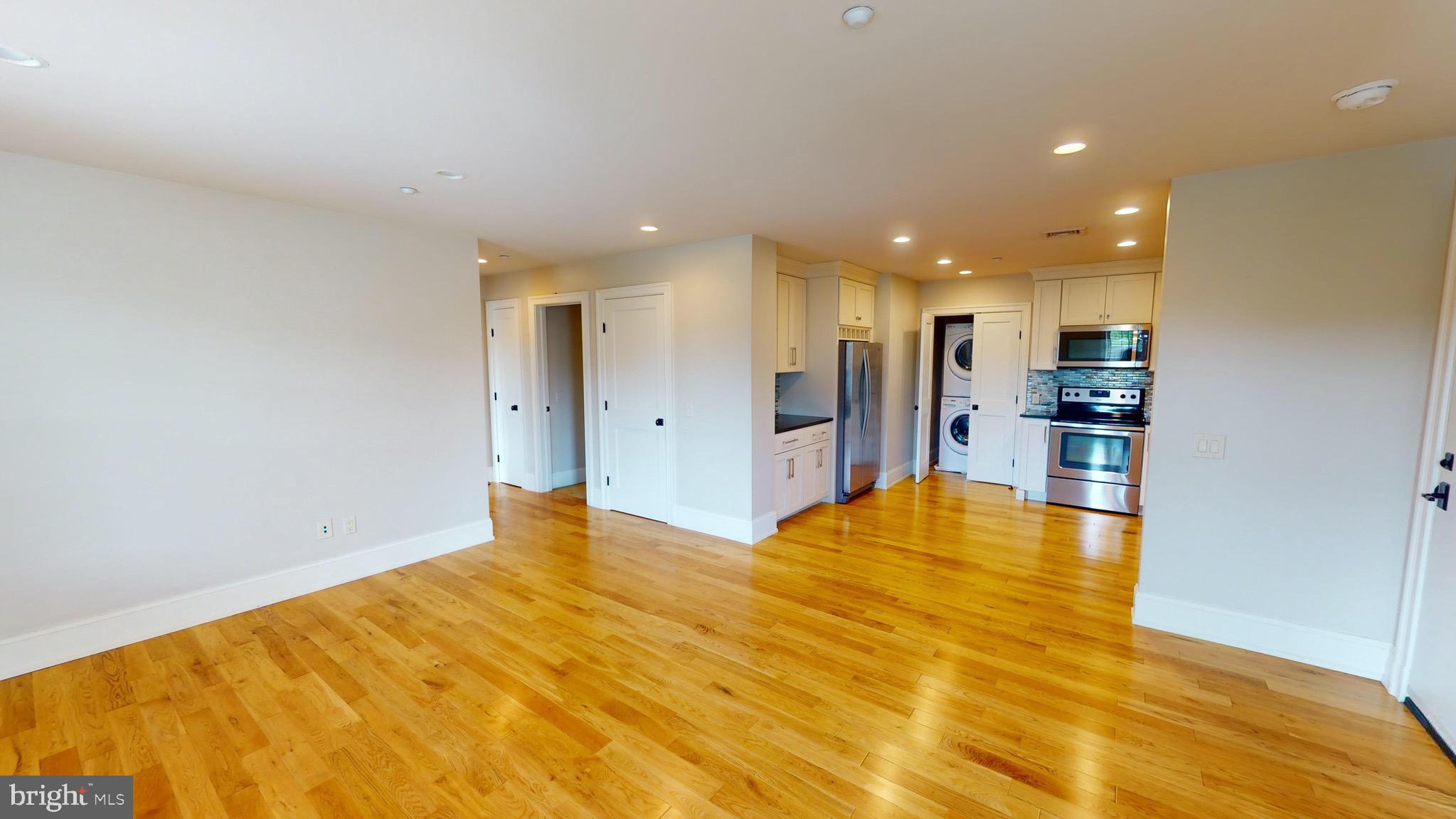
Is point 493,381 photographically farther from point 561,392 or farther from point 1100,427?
point 1100,427

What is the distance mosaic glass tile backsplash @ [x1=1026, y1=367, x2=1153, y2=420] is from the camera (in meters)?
5.31

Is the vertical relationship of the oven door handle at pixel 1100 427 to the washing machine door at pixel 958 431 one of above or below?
above

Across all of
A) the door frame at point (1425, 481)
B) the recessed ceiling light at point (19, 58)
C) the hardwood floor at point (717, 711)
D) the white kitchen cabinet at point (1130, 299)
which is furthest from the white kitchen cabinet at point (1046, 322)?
the recessed ceiling light at point (19, 58)

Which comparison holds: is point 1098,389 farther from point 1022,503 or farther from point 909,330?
point 909,330

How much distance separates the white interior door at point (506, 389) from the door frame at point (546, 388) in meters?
0.22

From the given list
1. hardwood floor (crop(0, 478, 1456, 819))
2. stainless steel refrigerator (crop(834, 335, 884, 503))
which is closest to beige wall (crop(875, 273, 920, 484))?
stainless steel refrigerator (crop(834, 335, 884, 503))

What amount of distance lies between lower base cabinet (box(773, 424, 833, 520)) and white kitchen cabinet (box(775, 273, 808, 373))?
0.68 metres

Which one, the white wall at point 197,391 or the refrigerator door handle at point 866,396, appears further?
the refrigerator door handle at point 866,396

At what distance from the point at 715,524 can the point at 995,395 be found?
372 cm

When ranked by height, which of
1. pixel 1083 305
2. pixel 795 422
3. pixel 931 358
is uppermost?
pixel 1083 305

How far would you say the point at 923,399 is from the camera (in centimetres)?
613

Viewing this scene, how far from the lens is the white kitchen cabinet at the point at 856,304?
5.20 metres

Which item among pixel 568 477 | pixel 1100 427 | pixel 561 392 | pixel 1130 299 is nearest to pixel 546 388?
pixel 561 392

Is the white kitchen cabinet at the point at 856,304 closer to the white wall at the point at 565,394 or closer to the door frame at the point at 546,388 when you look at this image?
the door frame at the point at 546,388
